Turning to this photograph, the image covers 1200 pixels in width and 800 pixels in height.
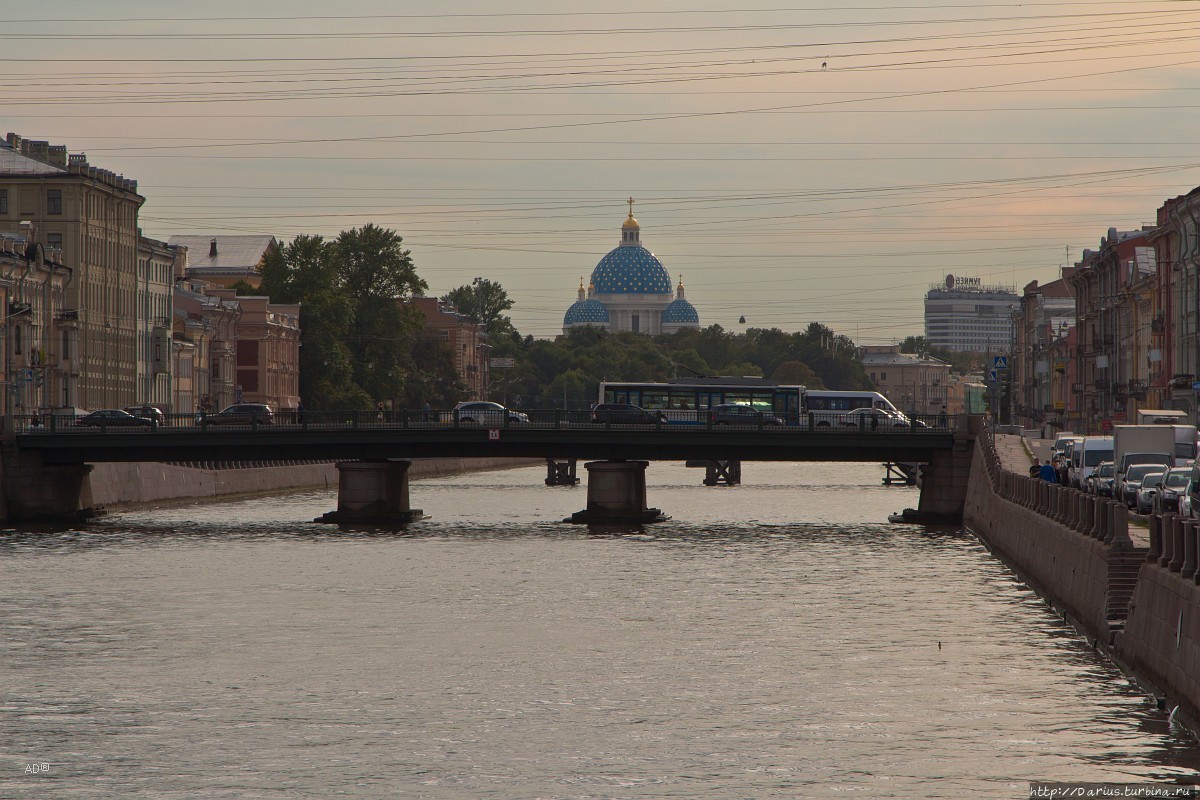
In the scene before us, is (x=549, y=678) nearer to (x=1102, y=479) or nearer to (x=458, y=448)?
(x=1102, y=479)

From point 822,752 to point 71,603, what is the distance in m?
24.5

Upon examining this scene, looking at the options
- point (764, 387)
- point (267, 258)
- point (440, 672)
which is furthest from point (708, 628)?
point (267, 258)

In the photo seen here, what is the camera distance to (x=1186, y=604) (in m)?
27.0

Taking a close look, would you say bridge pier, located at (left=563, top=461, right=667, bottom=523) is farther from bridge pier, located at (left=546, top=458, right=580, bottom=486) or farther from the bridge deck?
bridge pier, located at (left=546, top=458, right=580, bottom=486)

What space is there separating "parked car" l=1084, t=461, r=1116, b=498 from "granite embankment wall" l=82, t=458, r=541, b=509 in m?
30.2

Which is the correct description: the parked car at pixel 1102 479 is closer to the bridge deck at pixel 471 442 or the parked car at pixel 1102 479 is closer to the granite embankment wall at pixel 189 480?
the bridge deck at pixel 471 442

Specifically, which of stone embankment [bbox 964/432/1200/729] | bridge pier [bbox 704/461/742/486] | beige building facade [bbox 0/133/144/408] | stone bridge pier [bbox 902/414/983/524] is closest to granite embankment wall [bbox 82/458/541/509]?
beige building facade [bbox 0/133/144/408]

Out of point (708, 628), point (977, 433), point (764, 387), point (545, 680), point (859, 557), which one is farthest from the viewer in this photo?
point (764, 387)

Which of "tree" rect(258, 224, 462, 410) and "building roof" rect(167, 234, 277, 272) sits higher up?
"building roof" rect(167, 234, 277, 272)

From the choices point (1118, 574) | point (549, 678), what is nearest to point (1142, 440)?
point (1118, 574)

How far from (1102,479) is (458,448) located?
2641 cm

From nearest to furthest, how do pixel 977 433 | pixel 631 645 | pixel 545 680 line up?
pixel 545 680
pixel 631 645
pixel 977 433

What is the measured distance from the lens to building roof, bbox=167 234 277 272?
176750 millimetres

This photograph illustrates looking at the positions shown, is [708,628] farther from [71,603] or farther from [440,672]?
[71,603]
